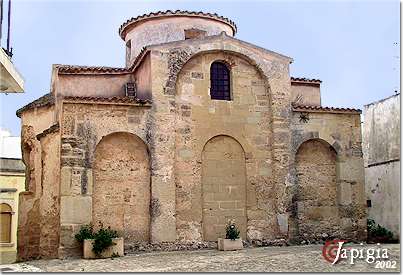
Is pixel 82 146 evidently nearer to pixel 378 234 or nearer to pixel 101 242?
pixel 101 242

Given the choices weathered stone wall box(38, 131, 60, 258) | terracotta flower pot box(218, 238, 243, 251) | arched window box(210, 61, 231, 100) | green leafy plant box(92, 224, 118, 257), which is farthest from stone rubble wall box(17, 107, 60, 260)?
arched window box(210, 61, 231, 100)

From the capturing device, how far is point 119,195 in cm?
1423

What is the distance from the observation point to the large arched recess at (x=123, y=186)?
46.2ft

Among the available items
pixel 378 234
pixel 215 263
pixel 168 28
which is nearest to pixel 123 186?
pixel 215 263

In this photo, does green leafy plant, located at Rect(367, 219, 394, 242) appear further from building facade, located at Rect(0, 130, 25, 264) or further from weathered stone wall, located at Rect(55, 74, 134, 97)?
building facade, located at Rect(0, 130, 25, 264)

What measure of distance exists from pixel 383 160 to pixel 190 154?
9.20 metres

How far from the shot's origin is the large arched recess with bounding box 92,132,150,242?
14086 mm

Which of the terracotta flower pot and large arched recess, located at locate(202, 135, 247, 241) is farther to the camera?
large arched recess, located at locate(202, 135, 247, 241)

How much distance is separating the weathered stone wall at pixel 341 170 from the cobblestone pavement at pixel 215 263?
7.92ft

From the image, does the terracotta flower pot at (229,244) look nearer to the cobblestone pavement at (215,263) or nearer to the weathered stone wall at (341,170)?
the cobblestone pavement at (215,263)

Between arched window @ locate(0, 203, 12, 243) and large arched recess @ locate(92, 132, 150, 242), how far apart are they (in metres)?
14.4

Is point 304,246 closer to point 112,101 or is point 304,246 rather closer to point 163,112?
point 163,112

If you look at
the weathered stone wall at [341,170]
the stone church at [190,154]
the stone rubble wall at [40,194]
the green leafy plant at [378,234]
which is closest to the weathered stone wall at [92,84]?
the stone church at [190,154]

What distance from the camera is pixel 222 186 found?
15.3 meters
